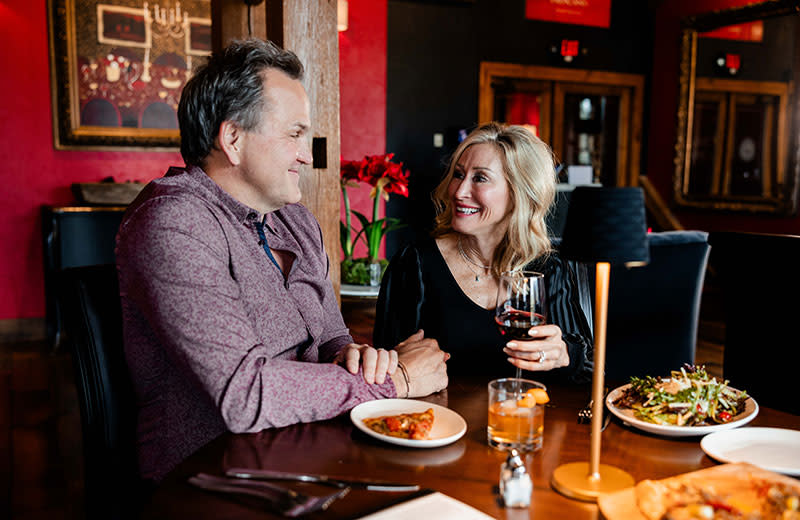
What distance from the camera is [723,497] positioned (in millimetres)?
832

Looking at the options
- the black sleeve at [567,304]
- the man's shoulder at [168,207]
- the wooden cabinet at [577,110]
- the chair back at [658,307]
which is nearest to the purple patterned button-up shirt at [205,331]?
the man's shoulder at [168,207]

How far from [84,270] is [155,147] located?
4496 mm

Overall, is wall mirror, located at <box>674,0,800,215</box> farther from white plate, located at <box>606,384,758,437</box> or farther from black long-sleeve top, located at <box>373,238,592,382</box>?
white plate, located at <box>606,384,758,437</box>

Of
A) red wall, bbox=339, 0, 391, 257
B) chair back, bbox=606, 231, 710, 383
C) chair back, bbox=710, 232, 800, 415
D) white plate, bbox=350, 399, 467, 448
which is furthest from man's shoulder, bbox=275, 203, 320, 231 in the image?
red wall, bbox=339, 0, 391, 257

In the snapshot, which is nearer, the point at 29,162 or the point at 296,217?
the point at 296,217

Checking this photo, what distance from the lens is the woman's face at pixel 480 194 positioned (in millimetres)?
1984

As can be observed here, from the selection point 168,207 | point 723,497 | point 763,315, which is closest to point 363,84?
point 763,315

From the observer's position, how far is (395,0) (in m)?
6.71

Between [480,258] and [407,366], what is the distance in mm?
757

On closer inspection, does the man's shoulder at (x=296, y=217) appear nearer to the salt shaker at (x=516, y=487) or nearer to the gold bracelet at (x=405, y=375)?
the gold bracelet at (x=405, y=375)

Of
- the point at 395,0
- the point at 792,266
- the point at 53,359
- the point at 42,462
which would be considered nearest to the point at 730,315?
the point at 792,266

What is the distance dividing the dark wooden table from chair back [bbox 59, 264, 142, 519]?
→ 0.38 meters

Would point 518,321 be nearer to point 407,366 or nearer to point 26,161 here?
point 407,366

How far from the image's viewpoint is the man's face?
150 centimetres
